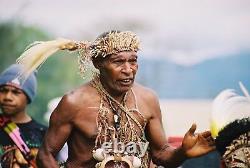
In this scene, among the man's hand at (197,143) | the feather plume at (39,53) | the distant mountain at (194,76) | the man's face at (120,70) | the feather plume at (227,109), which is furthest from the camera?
the distant mountain at (194,76)

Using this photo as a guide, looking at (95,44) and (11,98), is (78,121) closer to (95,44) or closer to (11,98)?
(95,44)

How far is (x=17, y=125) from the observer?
8305mm

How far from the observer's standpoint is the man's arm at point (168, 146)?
19.4ft

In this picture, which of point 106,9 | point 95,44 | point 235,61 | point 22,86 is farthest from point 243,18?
point 95,44

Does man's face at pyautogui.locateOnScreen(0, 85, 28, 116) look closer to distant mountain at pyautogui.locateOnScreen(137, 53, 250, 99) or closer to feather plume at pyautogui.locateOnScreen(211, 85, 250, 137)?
distant mountain at pyautogui.locateOnScreen(137, 53, 250, 99)

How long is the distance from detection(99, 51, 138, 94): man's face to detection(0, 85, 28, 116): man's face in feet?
7.80

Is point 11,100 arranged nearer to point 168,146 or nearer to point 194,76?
point 194,76

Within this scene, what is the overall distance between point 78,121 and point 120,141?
1.07 ft

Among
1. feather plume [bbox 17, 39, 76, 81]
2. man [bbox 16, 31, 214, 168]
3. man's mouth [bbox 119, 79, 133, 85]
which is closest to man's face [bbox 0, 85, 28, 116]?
feather plume [bbox 17, 39, 76, 81]

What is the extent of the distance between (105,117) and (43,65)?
9.23 feet

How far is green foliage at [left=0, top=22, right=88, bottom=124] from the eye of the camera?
8.84m

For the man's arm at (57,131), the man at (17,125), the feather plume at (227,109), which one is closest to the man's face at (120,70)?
the man's arm at (57,131)

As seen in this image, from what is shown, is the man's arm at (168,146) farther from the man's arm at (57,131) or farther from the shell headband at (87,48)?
the man's arm at (57,131)

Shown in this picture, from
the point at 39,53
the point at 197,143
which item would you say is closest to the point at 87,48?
the point at 39,53
